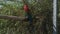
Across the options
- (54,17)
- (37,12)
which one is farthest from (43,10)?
(54,17)

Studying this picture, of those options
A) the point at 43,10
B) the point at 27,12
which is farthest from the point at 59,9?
the point at 27,12

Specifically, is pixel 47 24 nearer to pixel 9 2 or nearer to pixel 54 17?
pixel 54 17

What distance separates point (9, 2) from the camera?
4105 mm

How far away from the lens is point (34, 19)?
3656 millimetres

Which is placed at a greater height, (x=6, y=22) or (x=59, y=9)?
(x=59, y=9)

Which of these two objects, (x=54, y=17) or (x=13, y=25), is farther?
(x=13, y=25)

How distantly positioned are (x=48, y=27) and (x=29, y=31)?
40cm

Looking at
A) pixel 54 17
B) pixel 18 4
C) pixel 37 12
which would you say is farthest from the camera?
pixel 18 4

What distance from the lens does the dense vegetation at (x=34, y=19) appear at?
3.67 metres

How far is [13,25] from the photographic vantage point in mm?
3873

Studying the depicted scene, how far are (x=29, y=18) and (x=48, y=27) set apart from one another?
528 millimetres

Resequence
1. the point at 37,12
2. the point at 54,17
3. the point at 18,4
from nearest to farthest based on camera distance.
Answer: the point at 54,17, the point at 37,12, the point at 18,4

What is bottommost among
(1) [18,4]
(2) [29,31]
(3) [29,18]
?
A: (2) [29,31]

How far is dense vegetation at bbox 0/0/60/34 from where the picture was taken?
3674 millimetres
